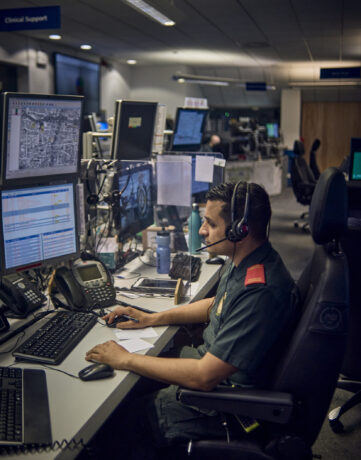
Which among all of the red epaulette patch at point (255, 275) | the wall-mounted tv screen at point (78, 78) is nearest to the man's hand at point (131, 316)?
the red epaulette patch at point (255, 275)

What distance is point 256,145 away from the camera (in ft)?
28.9

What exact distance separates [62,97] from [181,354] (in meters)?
1.05

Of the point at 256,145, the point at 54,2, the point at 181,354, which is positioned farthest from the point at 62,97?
the point at 256,145

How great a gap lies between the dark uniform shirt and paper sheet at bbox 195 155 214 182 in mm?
1409

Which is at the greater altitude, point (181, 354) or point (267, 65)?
point (267, 65)

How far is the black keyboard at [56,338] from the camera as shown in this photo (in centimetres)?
142

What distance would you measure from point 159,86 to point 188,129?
311 inches

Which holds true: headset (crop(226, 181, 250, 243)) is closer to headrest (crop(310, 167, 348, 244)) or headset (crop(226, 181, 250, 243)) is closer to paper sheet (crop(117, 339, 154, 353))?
headrest (crop(310, 167, 348, 244))

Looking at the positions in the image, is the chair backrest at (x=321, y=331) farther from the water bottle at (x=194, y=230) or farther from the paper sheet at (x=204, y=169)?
the paper sheet at (x=204, y=169)

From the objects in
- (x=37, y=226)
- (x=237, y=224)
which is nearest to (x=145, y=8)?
(x=37, y=226)

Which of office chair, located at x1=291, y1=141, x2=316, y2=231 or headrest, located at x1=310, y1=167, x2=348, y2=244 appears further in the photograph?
office chair, located at x1=291, y1=141, x2=316, y2=231

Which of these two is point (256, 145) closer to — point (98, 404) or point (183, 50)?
point (183, 50)

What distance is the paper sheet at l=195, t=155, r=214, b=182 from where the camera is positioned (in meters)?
2.76

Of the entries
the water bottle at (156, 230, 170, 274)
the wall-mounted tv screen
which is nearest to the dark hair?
the water bottle at (156, 230, 170, 274)
